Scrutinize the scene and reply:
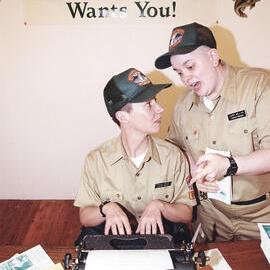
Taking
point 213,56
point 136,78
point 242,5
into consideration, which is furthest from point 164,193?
point 242,5

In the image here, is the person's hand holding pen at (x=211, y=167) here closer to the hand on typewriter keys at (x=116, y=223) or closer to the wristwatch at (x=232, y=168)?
the wristwatch at (x=232, y=168)

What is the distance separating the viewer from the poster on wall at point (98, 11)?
108 inches

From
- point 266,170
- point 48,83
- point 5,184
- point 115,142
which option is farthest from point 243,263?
point 5,184

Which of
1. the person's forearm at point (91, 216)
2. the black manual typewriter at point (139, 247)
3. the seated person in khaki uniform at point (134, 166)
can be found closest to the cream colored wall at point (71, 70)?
the seated person in khaki uniform at point (134, 166)

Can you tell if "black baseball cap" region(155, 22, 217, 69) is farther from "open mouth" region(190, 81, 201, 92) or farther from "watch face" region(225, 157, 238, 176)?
"watch face" region(225, 157, 238, 176)

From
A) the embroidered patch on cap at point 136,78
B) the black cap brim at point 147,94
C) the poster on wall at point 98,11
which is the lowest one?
the black cap brim at point 147,94

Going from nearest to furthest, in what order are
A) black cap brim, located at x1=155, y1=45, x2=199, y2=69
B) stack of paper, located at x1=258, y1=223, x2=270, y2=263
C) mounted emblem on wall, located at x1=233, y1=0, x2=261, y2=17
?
stack of paper, located at x1=258, y1=223, x2=270, y2=263, black cap brim, located at x1=155, y1=45, x2=199, y2=69, mounted emblem on wall, located at x1=233, y1=0, x2=261, y2=17

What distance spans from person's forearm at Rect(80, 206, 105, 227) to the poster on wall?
1.62 metres

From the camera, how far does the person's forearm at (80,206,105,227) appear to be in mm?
1759

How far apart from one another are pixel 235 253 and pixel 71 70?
206cm

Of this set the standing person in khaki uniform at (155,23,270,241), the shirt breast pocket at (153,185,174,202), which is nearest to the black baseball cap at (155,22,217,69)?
the standing person in khaki uniform at (155,23,270,241)

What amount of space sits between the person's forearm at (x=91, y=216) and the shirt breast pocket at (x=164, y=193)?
1.02 feet

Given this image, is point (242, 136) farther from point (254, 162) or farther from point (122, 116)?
point (122, 116)

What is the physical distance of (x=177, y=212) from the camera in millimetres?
1790
